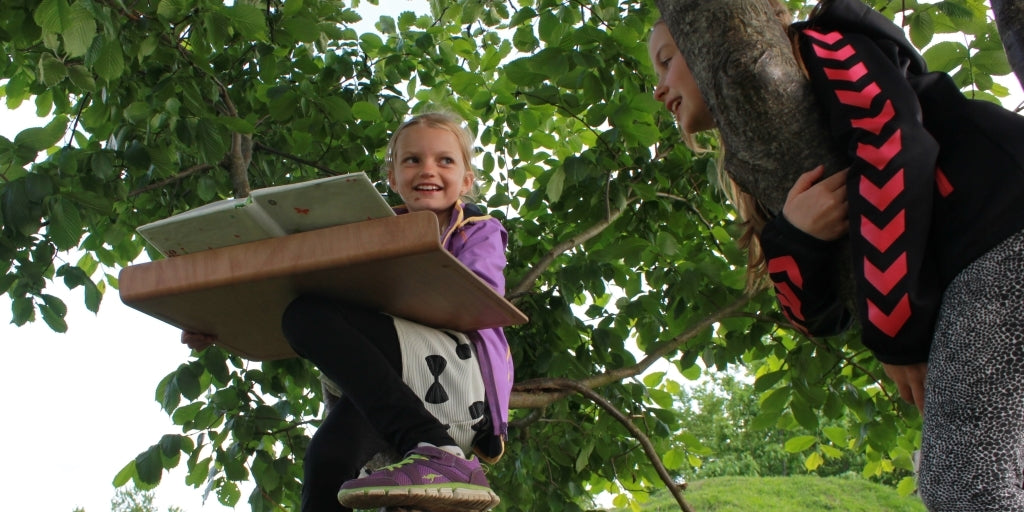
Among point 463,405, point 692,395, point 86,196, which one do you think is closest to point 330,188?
point 463,405

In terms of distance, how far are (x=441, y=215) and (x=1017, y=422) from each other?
1.70 meters

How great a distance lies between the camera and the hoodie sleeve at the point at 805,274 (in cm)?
143

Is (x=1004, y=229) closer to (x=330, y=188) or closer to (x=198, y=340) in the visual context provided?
(x=330, y=188)

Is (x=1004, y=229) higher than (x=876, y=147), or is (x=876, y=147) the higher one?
(x=876, y=147)

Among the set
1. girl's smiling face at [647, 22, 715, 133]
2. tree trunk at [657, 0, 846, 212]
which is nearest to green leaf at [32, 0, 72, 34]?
girl's smiling face at [647, 22, 715, 133]

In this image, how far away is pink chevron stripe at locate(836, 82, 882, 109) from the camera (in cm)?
135

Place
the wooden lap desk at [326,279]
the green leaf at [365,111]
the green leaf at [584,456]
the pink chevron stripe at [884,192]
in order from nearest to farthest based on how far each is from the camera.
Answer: the pink chevron stripe at [884,192] → the wooden lap desk at [326,279] → the green leaf at [365,111] → the green leaf at [584,456]

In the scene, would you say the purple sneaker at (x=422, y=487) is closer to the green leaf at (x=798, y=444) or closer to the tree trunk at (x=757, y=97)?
the tree trunk at (x=757, y=97)

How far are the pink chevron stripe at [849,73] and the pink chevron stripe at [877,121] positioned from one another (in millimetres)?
81

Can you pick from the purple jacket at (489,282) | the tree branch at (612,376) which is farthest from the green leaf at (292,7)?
the tree branch at (612,376)

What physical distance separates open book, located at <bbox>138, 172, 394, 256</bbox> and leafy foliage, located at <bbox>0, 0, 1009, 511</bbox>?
1.12 meters

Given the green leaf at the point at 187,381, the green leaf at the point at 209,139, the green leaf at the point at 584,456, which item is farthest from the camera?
the green leaf at the point at 584,456

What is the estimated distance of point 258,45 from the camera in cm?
380

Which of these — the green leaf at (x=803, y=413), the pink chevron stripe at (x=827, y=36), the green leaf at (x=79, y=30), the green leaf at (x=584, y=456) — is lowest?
the green leaf at (x=803, y=413)
